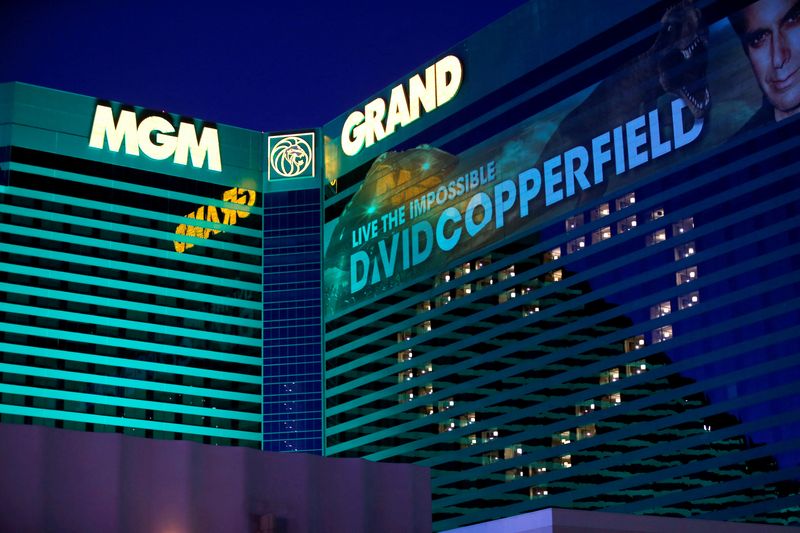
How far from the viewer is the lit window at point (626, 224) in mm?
88062

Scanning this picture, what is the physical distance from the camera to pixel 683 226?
279ft

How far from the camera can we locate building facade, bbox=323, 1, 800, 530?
7956 cm

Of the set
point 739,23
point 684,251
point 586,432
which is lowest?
point 586,432

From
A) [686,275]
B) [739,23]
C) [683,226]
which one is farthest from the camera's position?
[683,226]

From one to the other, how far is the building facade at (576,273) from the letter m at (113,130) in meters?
18.8

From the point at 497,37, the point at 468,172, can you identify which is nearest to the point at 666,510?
the point at 468,172

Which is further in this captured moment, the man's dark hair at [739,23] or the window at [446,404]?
the window at [446,404]

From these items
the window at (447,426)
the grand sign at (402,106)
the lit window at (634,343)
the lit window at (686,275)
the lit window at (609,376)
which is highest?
the grand sign at (402,106)

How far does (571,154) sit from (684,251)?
1125 centimetres

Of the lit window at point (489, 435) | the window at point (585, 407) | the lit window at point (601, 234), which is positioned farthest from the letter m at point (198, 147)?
the window at point (585, 407)

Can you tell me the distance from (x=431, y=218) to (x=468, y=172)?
16.6 ft

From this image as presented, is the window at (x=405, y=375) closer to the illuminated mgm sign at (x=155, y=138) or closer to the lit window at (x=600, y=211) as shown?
the lit window at (x=600, y=211)

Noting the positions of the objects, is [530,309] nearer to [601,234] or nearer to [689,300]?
[601,234]

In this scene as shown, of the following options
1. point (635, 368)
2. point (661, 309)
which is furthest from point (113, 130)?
point (661, 309)
